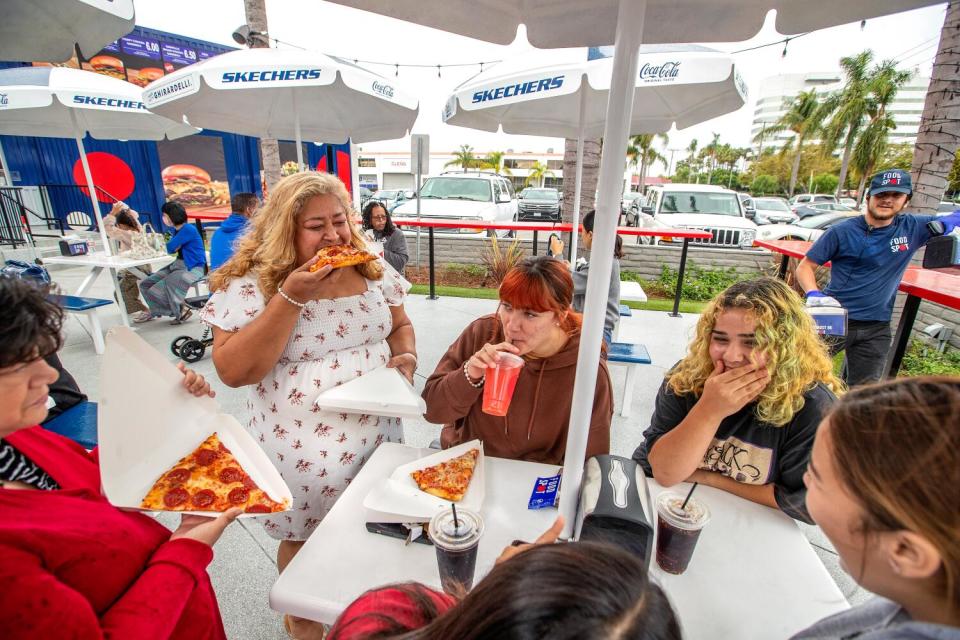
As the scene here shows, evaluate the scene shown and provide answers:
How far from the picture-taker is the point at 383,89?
13.4 ft

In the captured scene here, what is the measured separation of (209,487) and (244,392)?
9.72ft

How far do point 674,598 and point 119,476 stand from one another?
1.54 m

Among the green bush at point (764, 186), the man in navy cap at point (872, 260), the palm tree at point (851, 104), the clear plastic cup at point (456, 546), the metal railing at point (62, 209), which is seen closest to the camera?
the clear plastic cup at point (456, 546)

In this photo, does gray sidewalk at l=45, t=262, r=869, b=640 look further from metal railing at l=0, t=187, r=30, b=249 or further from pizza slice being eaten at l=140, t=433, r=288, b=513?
metal railing at l=0, t=187, r=30, b=249

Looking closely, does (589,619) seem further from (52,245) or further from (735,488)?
(52,245)

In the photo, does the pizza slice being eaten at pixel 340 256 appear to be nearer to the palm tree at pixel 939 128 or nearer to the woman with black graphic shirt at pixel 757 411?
the woman with black graphic shirt at pixel 757 411

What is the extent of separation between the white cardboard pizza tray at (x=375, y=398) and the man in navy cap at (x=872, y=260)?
3.40m

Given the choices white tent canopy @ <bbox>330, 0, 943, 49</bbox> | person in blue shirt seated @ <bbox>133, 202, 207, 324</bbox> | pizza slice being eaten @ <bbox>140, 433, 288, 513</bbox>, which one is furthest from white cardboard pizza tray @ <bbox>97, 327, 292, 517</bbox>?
person in blue shirt seated @ <bbox>133, 202, 207, 324</bbox>

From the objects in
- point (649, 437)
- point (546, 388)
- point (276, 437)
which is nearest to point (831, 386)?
point (649, 437)

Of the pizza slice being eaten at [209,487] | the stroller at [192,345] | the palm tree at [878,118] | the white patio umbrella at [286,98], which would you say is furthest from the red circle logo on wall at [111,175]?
the palm tree at [878,118]

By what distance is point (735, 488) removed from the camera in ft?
5.04

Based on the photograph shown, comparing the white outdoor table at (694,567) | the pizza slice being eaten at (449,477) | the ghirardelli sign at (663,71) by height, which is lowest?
the white outdoor table at (694,567)

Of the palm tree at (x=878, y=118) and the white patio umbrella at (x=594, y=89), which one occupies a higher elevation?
the palm tree at (x=878, y=118)

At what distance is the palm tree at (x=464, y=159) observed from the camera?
46.3m
